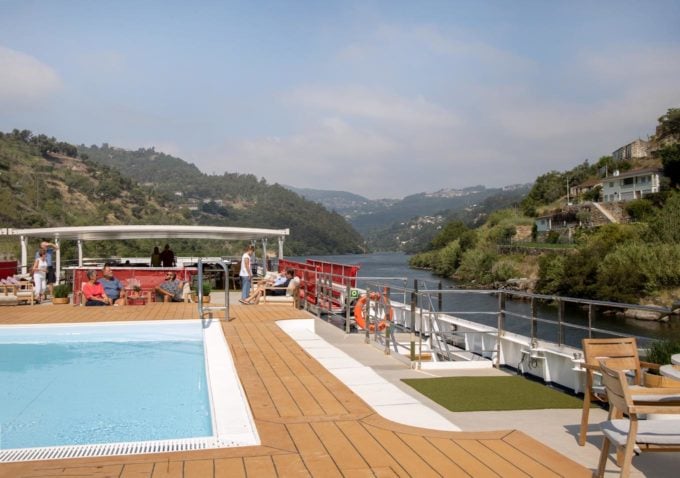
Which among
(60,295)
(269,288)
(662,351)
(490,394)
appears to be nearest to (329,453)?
(490,394)

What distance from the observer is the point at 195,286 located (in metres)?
15.0

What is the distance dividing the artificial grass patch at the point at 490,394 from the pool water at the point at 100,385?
6.60 feet

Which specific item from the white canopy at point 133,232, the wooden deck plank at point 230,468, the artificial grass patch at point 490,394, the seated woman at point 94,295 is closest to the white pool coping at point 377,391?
the artificial grass patch at point 490,394

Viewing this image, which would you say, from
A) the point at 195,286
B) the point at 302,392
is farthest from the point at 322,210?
the point at 302,392

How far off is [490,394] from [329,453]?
247cm

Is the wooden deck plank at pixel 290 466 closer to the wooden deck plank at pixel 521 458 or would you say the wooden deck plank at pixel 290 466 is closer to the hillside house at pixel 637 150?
the wooden deck plank at pixel 521 458

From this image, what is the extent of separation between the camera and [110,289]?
42.6ft

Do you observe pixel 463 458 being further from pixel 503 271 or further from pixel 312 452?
pixel 503 271

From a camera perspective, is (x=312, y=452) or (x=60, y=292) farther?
(x=60, y=292)

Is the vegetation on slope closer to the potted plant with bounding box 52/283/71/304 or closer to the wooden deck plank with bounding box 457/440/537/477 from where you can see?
the potted plant with bounding box 52/283/71/304

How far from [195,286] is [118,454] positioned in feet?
37.0

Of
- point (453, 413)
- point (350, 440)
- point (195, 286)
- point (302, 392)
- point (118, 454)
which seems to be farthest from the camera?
point (195, 286)

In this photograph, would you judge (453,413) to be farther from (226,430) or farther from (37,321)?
(37,321)

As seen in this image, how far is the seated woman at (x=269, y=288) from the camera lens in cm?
1324
